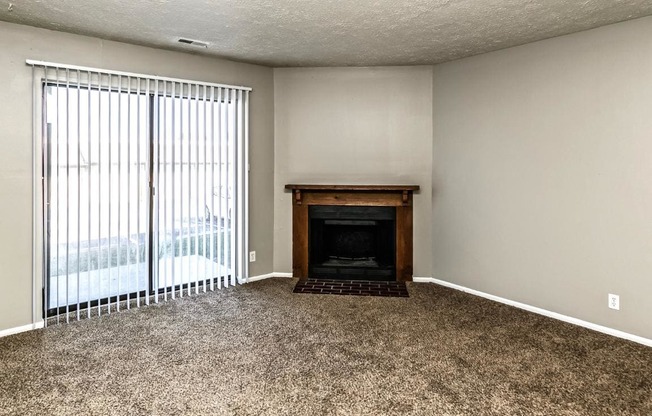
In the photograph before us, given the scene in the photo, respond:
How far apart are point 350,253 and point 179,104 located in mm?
2435

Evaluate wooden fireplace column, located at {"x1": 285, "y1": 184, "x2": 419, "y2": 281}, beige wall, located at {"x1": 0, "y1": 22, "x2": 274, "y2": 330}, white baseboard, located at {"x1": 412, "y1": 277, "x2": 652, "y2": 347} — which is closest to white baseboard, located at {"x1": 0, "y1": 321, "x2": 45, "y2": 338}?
beige wall, located at {"x1": 0, "y1": 22, "x2": 274, "y2": 330}

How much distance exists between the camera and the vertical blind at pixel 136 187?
3576 mm

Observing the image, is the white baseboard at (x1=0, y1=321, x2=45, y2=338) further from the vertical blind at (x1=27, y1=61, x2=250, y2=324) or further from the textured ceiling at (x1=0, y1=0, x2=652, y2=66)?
the textured ceiling at (x1=0, y1=0, x2=652, y2=66)

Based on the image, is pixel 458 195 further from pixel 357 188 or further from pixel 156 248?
pixel 156 248

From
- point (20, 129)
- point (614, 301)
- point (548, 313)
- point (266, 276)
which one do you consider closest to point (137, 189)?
point (20, 129)

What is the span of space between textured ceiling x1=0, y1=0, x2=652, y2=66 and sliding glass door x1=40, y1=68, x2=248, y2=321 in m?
0.51

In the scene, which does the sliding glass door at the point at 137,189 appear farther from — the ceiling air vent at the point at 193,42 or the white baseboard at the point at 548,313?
the white baseboard at the point at 548,313

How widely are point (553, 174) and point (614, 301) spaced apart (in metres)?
1.09

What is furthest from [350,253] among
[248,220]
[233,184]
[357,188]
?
[233,184]

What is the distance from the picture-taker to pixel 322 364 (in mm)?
2848

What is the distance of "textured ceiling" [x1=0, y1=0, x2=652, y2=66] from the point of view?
2920mm

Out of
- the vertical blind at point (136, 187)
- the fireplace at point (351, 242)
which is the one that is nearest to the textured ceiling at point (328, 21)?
the vertical blind at point (136, 187)

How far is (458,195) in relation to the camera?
4566 millimetres

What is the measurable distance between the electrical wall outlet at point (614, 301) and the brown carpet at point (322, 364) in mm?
254
